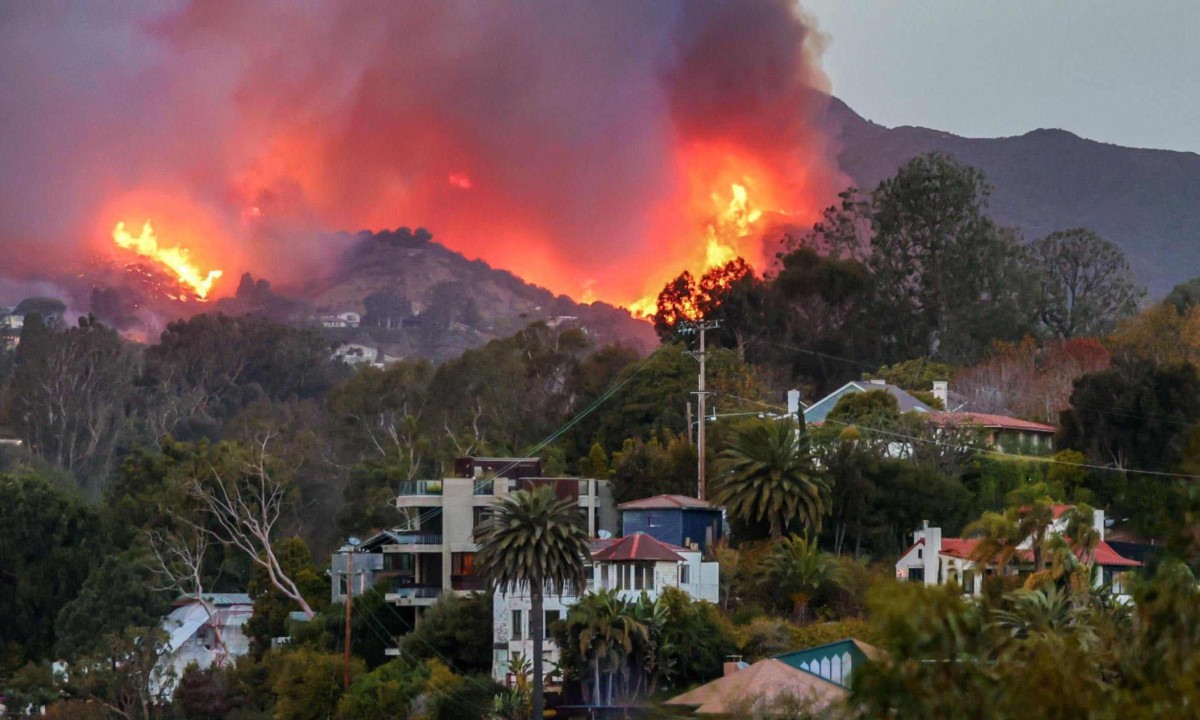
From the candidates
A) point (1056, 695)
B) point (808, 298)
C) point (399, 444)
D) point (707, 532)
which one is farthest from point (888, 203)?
point (1056, 695)

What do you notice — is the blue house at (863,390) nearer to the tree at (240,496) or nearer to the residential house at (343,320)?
the tree at (240,496)

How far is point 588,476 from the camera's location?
264ft

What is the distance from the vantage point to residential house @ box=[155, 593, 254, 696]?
3063 inches

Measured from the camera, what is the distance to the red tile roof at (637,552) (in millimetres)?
60031

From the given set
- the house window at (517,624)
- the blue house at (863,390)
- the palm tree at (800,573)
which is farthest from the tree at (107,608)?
the palm tree at (800,573)

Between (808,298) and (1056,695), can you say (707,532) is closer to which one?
(808,298)

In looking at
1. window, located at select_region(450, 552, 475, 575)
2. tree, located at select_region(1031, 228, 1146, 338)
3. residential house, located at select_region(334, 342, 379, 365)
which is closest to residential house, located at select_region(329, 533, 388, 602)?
window, located at select_region(450, 552, 475, 575)

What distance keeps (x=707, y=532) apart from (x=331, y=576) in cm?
1628

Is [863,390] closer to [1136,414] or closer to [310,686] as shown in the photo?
[1136,414]

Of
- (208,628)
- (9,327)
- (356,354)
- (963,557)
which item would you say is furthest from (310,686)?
(9,327)

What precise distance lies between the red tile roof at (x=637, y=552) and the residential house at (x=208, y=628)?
21729 mm

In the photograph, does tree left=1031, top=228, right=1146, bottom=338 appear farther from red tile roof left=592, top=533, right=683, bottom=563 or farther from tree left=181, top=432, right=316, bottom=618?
red tile roof left=592, top=533, right=683, bottom=563

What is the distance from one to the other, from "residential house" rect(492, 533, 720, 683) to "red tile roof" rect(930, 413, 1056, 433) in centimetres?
1799

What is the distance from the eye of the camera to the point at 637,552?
2368 inches
